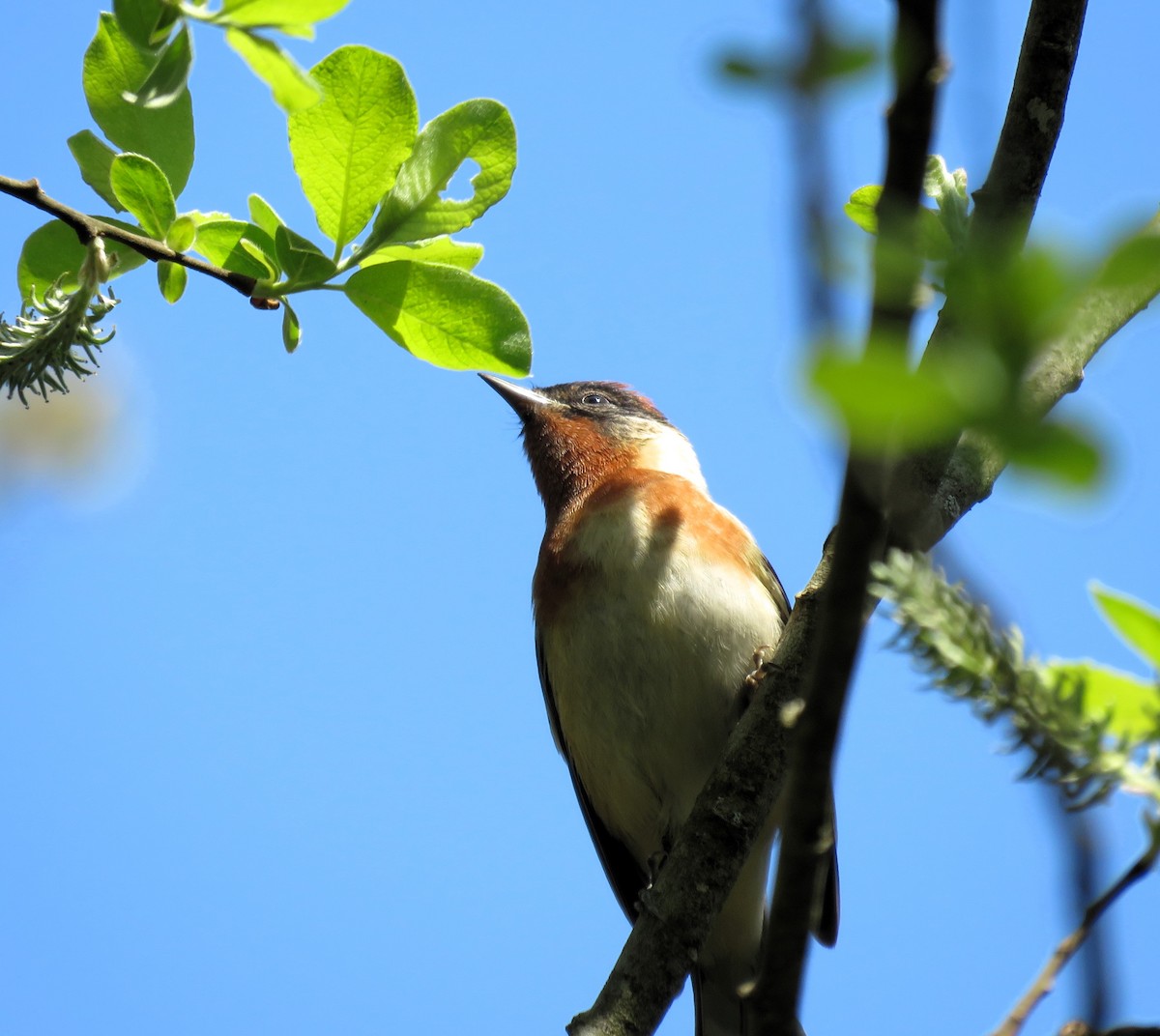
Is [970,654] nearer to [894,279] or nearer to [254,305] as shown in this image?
[894,279]

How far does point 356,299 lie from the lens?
266cm

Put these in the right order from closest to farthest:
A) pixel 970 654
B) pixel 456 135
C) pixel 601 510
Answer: pixel 970 654 → pixel 456 135 → pixel 601 510

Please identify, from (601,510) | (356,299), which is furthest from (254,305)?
(601,510)

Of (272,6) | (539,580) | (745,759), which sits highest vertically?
(539,580)

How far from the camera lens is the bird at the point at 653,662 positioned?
225 inches

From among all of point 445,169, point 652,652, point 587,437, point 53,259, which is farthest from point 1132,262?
point 587,437

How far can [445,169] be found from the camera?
103 inches

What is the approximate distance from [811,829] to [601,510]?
4.35 meters

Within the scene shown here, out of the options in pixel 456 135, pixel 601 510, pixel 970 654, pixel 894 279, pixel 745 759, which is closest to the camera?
pixel 894 279

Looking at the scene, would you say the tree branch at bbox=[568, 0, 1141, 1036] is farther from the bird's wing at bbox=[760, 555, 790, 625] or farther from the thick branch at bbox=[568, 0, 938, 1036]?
the bird's wing at bbox=[760, 555, 790, 625]

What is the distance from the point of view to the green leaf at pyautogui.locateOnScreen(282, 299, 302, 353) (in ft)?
9.02

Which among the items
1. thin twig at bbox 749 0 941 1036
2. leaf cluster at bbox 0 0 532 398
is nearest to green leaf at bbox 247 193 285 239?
leaf cluster at bbox 0 0 532 398

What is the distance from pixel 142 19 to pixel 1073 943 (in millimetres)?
1988

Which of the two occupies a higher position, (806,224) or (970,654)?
(806,224)
